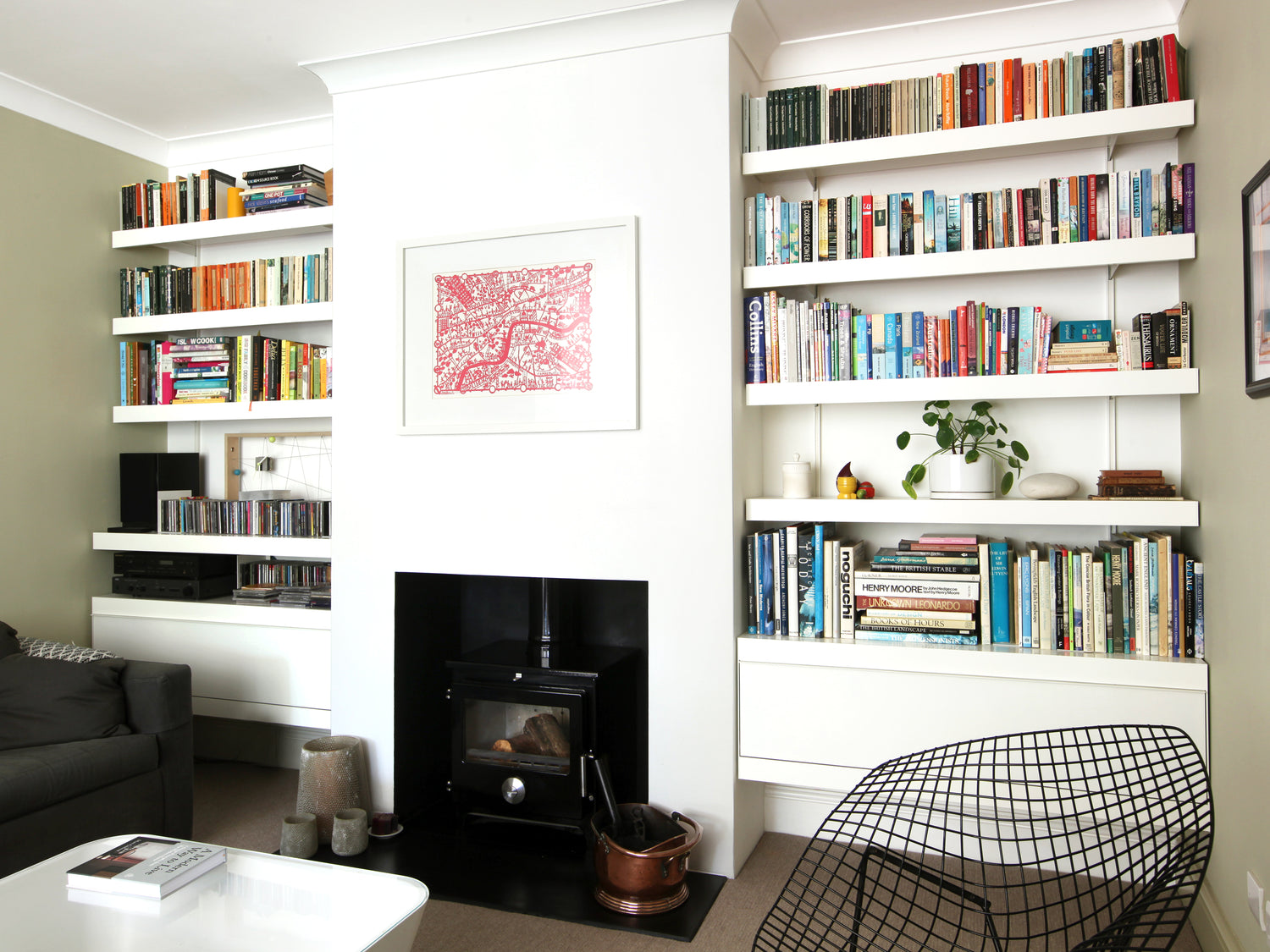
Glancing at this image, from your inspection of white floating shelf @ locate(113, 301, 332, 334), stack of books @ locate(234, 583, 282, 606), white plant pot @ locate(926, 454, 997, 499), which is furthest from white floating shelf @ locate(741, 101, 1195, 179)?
stack of books @ locate(234, 583, 282, 606)

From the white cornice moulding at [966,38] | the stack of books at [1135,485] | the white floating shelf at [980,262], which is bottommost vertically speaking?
the stack of books at [1135,485]

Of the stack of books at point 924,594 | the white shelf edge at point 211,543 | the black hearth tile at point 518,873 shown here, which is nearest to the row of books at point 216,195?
the white shelf edge at point 211,543

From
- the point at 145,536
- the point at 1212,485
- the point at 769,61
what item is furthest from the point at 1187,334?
the point at 145,536

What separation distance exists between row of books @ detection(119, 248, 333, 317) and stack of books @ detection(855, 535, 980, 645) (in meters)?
2.40

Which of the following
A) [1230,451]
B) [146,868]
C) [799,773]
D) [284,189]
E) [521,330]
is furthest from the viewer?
[284,189]

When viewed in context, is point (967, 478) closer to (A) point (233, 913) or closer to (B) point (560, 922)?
(B) point (560, 922)

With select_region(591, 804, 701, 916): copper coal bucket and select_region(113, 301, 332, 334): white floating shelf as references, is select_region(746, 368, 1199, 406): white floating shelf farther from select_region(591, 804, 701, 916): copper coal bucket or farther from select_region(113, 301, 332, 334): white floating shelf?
select_region(113, 301, 332, 334): white floating shelf

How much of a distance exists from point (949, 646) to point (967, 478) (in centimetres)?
51

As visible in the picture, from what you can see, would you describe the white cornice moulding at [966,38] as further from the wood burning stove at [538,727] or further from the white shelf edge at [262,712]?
the white shelf edge at [262,712]

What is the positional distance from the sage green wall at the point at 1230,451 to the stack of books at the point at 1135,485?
0.28 ft

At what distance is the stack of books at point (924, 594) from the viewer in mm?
2721

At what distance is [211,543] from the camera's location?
11.9 ft

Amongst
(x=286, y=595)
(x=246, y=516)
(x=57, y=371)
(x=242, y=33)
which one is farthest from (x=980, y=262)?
(x=57, y=371)

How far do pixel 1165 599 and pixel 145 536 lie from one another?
3720 millimetres
